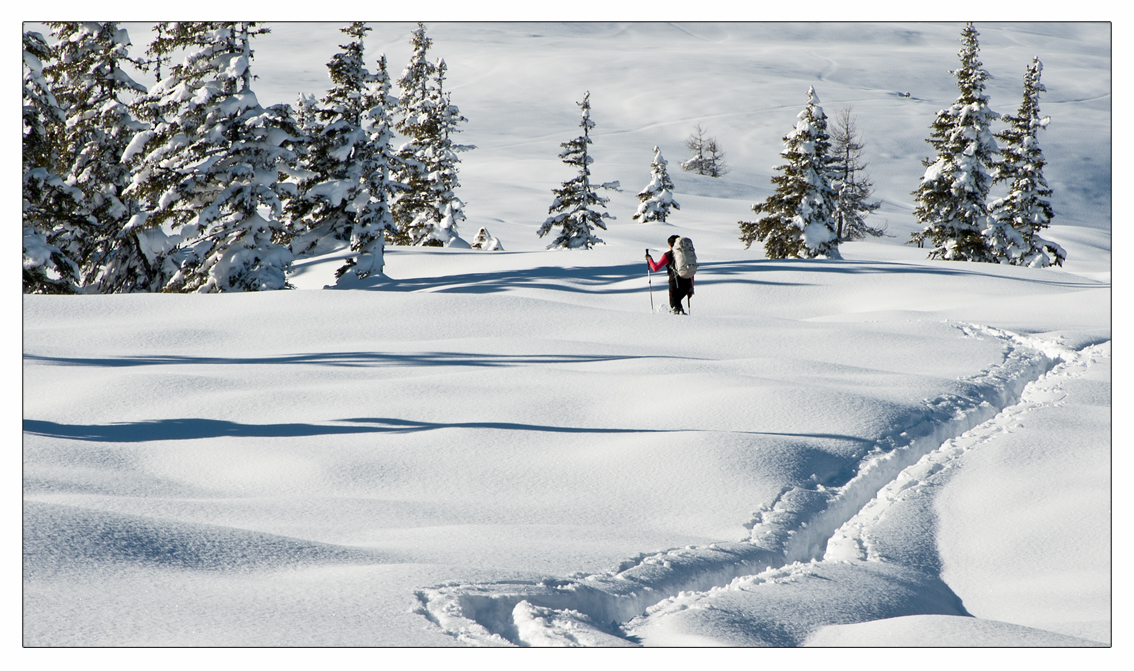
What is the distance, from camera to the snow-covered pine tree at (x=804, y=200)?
32094mm

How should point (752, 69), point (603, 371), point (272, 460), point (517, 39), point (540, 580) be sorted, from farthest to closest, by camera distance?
point (517, 39) < point (752, 69) < point (603, 371) < point (272, 460) < point (540, 580)

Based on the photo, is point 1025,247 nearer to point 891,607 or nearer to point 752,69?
point 891,607

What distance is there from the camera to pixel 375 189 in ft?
89.8

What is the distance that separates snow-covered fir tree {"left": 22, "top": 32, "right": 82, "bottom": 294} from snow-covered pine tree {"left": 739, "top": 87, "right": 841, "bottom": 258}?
22.5 m

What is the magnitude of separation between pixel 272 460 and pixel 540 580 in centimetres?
334

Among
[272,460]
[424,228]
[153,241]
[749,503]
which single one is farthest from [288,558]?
[424,228]

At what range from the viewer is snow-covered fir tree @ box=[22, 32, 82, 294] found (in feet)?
56.7

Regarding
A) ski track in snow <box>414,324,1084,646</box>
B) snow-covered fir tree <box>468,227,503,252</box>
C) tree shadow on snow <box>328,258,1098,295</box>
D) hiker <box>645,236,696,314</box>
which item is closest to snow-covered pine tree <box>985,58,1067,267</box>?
tree shadow on snow <box>328,258,1098,295</box>

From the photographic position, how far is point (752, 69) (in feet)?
484

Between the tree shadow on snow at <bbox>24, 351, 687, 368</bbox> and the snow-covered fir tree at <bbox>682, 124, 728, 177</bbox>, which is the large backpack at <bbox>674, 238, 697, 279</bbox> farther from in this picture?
the snow-covered fir tree at <bbox>682, 124, 728, 177</bbox>

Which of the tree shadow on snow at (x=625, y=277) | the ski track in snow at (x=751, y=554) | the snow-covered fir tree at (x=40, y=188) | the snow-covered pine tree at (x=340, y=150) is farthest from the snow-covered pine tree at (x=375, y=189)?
the ski track in snow at (x=751, y=554)

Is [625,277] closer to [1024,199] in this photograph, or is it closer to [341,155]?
[341,155]

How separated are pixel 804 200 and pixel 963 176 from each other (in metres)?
5.61

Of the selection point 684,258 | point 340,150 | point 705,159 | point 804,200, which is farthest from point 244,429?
point 705,159
